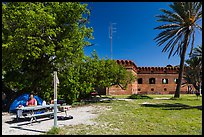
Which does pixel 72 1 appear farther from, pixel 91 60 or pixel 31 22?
pixel 91 60

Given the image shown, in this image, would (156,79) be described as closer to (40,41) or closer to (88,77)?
(88,77)

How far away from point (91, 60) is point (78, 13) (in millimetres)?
7091

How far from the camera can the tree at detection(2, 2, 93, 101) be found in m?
12.5

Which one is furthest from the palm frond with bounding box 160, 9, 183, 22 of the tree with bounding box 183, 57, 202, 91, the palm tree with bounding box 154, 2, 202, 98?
the tree with bounding box 183, 57, 202, 91

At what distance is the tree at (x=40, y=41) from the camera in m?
12.5

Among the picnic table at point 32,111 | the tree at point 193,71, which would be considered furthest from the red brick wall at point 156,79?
the picnic table at point 32,111

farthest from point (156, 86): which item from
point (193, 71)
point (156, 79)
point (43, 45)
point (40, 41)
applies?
point (40, 41)

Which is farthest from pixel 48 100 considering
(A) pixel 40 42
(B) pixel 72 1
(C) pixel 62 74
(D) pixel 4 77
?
(B) pixel 72 1

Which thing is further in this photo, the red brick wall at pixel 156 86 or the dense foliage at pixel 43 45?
the red brick wall at pixel 156 86

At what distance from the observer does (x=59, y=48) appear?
14.3m

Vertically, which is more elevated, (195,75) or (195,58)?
(195,58)

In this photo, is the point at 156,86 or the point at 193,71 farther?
the point at 156,86

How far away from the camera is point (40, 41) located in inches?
509

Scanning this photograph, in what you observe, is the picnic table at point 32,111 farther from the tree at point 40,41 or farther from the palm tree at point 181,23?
the palm tree at point 181,23
